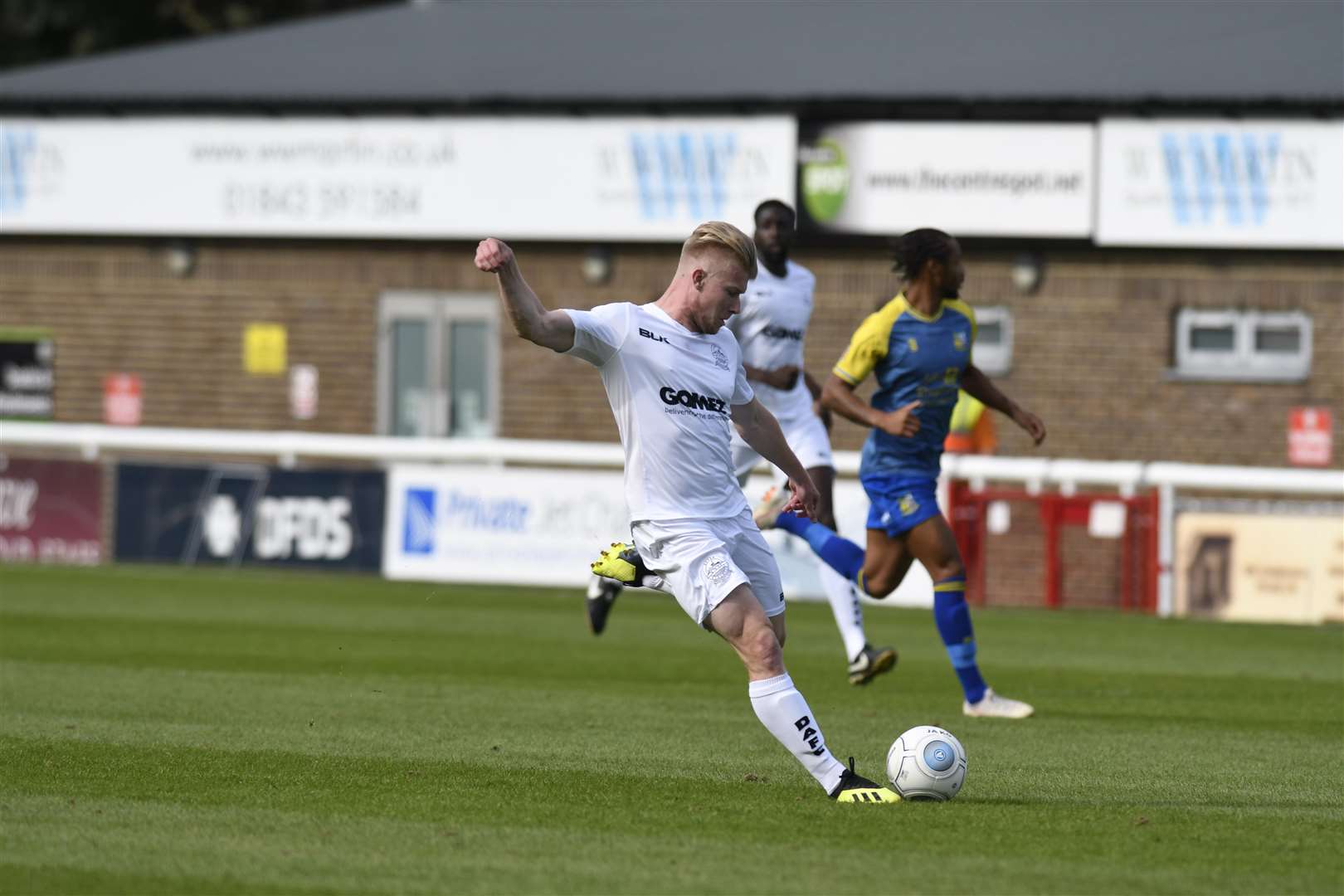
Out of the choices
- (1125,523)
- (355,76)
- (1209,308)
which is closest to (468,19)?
(355,76)

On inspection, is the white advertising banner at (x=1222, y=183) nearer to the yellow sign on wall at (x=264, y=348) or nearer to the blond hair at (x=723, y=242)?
the yellow sign on wall at (x=264, y=348)

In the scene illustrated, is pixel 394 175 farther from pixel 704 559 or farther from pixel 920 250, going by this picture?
pixel 704 559

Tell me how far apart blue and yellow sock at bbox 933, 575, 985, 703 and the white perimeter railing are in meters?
6.21

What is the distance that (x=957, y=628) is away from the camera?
1071 cm

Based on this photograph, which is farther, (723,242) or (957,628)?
(957,628)

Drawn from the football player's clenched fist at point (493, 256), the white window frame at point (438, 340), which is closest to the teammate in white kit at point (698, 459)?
the football player's clenched fist at point (493, 256)

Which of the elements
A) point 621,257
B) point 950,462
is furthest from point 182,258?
point 950,462

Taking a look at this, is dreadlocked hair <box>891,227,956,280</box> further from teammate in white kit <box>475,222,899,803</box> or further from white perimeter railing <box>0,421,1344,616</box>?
white perimeter railing <box>0,421,1344,616</box>

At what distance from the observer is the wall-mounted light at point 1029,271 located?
78.6 ft

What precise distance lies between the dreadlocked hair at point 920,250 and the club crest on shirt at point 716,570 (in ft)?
10.8

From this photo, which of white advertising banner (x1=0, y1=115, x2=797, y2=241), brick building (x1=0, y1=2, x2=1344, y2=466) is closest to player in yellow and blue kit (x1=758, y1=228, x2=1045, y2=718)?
brick building (x1=0, y1=2, x2=1344, y2=466)

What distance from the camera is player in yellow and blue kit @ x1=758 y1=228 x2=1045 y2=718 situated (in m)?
10.7

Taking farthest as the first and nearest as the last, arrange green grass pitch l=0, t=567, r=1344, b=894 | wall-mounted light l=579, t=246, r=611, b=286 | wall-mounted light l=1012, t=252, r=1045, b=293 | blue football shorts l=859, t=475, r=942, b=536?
wall-mounted light l=579, t=246, r=611, b=286 → wall-mounted light l=1012, t=252, r=1045, b=293 → blue football shorts l=859, t=475, r=942, b=536 → green grass pitch l=0, t=567, r=1344, b=894

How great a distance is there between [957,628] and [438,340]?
16.7 m
